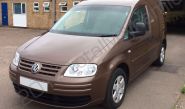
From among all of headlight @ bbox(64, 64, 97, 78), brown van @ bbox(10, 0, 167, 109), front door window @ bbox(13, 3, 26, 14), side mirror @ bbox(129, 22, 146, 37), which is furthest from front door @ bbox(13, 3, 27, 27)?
headlight @ bbox(64, 64, 97, 78)

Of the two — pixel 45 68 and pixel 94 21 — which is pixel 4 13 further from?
pixel 45 68

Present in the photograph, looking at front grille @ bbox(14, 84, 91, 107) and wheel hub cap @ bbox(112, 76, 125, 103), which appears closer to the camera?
front grille @ bbox(14, 84, 91, 107)

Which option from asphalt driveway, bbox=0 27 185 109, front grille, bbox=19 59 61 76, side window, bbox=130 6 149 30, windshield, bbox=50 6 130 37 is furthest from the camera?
side window, bbox=130 6 149 30

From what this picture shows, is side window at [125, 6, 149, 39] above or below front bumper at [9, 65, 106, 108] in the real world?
above

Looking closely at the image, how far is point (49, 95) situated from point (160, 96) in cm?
222

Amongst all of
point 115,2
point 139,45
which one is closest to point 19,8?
point 115,2

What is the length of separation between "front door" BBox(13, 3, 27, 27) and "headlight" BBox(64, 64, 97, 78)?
70.3ft

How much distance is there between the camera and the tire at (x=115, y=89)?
15.5 ft

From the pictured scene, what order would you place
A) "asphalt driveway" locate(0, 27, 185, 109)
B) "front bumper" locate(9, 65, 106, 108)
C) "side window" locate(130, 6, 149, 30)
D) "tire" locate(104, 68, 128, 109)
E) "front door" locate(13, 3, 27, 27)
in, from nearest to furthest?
"front bumper" locate(9, 65, 106, 108), "tire" locate(104, 68, 128, 109), "asphalt driveway" locate(0, 27, 185, 109), "side window" locate(130, 6, 149, 30), "front door" locate(13, 3, 27, 27)

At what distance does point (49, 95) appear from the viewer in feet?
14.8

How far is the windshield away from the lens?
543 centimetres

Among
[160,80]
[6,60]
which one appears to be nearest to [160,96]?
[160,80]

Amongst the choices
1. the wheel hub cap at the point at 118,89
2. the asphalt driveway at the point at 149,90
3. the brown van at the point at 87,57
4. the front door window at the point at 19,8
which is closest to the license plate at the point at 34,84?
the brown van at the point at 87,57

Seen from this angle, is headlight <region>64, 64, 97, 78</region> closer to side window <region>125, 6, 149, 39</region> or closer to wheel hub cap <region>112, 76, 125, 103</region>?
wheel hub cap <region>112, 76, 125, 103</region>
